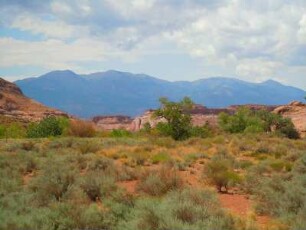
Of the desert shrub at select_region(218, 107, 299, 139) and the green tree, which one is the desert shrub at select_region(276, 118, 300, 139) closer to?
the desert shrub at select_region(218, 107, 299, 139)

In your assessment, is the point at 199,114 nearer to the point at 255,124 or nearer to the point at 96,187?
the point at 255,124

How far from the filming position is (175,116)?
51.5 m

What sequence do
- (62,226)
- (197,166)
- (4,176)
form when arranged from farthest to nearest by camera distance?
(197,166)
(4,176)
(62,226)

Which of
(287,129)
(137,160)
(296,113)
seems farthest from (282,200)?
(296,113)

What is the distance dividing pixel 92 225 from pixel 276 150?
2391 centimetres

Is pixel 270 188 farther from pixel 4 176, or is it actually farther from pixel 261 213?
pixel 4 176

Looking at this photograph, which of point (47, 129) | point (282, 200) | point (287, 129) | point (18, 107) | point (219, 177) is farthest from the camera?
point (18, 107)

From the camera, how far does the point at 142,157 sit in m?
24.5

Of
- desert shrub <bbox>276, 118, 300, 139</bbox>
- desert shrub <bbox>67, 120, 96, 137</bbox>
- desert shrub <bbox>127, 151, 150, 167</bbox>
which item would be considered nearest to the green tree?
desert shrub <bbox>67, 120, 96, 137</bbox>

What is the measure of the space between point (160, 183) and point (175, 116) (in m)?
37.8

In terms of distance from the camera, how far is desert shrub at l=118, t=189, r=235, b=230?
8.54 m

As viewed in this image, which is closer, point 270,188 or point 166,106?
point 270,188

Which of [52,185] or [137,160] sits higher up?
[52,185]

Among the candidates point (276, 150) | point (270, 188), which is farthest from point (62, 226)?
point (276, 150)
